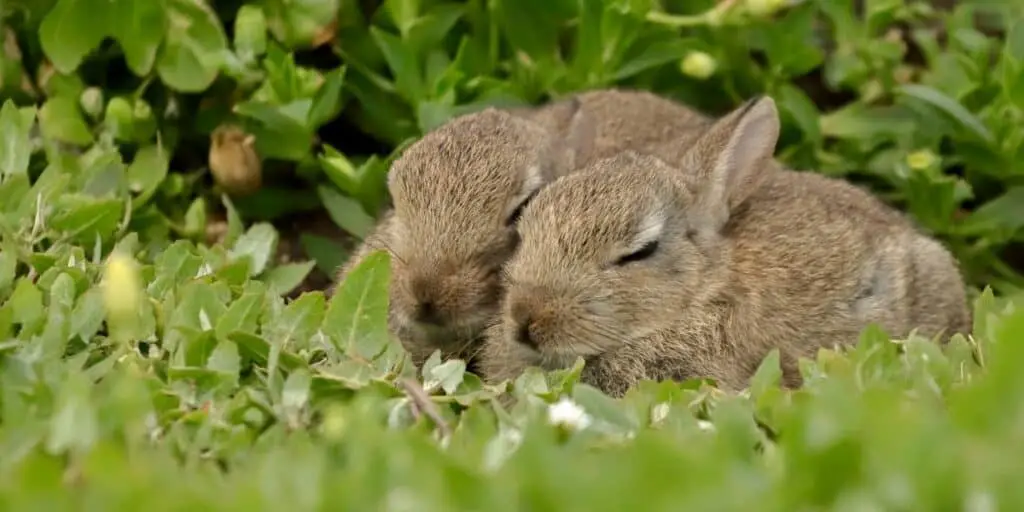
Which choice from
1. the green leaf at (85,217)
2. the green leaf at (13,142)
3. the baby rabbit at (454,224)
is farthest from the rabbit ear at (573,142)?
the green leaf at (13,142)

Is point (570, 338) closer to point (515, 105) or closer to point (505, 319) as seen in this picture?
point (505, 319)

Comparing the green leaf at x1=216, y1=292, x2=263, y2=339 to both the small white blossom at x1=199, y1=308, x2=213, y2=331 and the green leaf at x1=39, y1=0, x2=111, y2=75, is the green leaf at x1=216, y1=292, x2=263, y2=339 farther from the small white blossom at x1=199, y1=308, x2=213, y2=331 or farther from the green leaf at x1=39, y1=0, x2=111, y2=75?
the green leaf at x1=39, y1=0, x2=111, y2=75

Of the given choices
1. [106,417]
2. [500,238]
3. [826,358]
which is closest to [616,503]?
[106,417]

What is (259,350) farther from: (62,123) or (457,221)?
(62,123)

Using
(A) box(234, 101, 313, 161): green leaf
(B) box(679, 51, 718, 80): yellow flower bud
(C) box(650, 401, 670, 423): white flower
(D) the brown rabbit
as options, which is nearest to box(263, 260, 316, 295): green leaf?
(D) the brown rabbit

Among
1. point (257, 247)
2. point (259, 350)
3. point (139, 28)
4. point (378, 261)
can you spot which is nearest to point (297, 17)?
point (139, 28)

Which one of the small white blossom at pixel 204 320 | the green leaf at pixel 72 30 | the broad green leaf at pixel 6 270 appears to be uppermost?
the green leaf at pixel 72 30

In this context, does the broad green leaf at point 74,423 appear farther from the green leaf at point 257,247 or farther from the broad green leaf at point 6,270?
the green leaf at point 257,247
